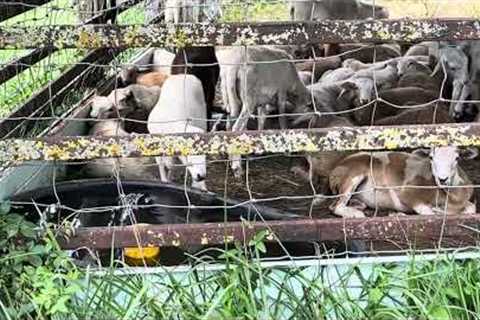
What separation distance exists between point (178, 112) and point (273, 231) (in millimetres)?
2501

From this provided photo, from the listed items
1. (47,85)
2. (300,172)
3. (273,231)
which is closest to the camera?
(273,231)

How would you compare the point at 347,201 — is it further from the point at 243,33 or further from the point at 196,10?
the point at 196,10

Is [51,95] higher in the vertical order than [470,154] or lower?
higher

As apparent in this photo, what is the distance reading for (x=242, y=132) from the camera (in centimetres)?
278

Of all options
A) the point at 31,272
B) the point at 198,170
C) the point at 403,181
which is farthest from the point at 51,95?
the point at 31,272

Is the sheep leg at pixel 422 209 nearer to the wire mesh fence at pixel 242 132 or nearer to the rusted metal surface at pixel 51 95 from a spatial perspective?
the wire mesh fence at pixel 242 132

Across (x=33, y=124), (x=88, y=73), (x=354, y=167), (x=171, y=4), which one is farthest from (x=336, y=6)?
(x=33, y=124)

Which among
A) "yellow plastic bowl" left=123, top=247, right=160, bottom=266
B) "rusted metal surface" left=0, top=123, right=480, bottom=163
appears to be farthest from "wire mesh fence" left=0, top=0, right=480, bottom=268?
"yellow plastic bowl" left=123, top=247, right=160, bottom=266

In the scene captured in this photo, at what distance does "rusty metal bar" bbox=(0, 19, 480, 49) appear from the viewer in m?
2.81

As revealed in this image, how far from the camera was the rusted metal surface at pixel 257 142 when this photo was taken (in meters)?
2.76

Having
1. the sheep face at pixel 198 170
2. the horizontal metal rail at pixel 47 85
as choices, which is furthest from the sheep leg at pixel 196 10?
the sheep face at pixel 198 170

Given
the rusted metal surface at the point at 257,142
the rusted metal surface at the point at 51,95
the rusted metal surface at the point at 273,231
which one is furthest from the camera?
the rusted metal surface at the point at 51,95

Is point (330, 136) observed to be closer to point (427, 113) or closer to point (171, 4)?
point (427, 113)

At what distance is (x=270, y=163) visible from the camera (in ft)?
18.9
